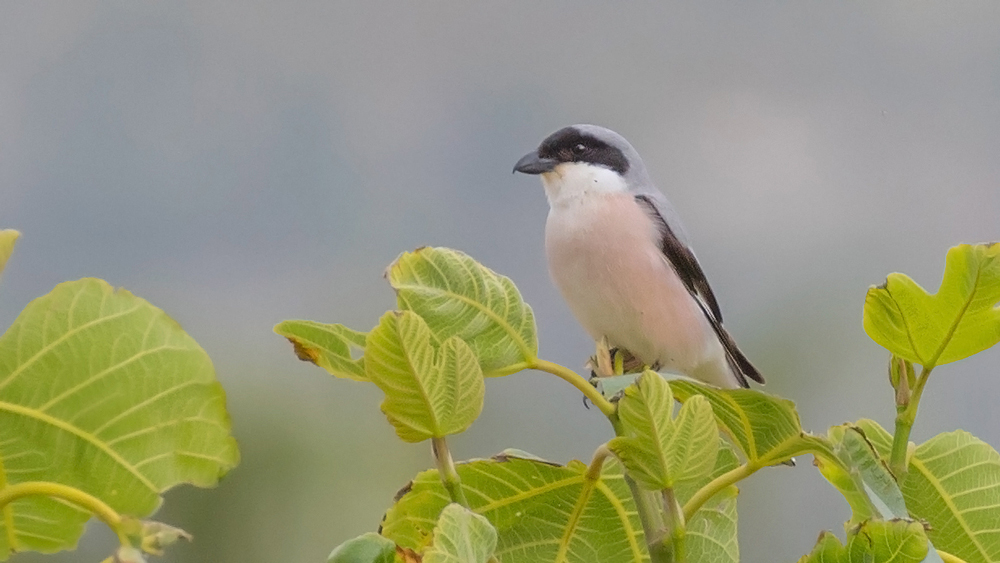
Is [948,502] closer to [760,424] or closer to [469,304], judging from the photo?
[760,424]

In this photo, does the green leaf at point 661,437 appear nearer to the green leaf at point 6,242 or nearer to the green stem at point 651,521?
the green stem at point 651,521

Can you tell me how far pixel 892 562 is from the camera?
323mm

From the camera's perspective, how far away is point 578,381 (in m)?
0.37

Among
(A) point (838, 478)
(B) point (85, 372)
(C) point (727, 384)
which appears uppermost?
(B) point (85, 372)

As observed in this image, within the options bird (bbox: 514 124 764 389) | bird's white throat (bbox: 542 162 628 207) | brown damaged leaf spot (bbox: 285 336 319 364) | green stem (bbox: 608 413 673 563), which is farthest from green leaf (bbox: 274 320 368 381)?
bird's white throat (bbox: 542 162 628 207)

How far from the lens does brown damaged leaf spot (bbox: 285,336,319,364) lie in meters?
0.36

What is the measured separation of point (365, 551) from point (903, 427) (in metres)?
0.22

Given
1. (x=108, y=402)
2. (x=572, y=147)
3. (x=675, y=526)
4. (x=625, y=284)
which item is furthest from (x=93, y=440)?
(x=572, y=147)

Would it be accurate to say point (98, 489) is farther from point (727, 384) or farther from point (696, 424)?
point (727, 384)

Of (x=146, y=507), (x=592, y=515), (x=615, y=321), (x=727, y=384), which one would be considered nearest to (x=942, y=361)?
(x=592, y=515)

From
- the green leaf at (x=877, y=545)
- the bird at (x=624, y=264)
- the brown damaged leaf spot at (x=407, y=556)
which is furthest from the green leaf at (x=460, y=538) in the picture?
the bird at (x=624, y=264)

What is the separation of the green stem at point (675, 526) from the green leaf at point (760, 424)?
0.04 metres

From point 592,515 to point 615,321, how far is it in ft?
1.43

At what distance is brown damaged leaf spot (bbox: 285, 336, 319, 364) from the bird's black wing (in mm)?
649
